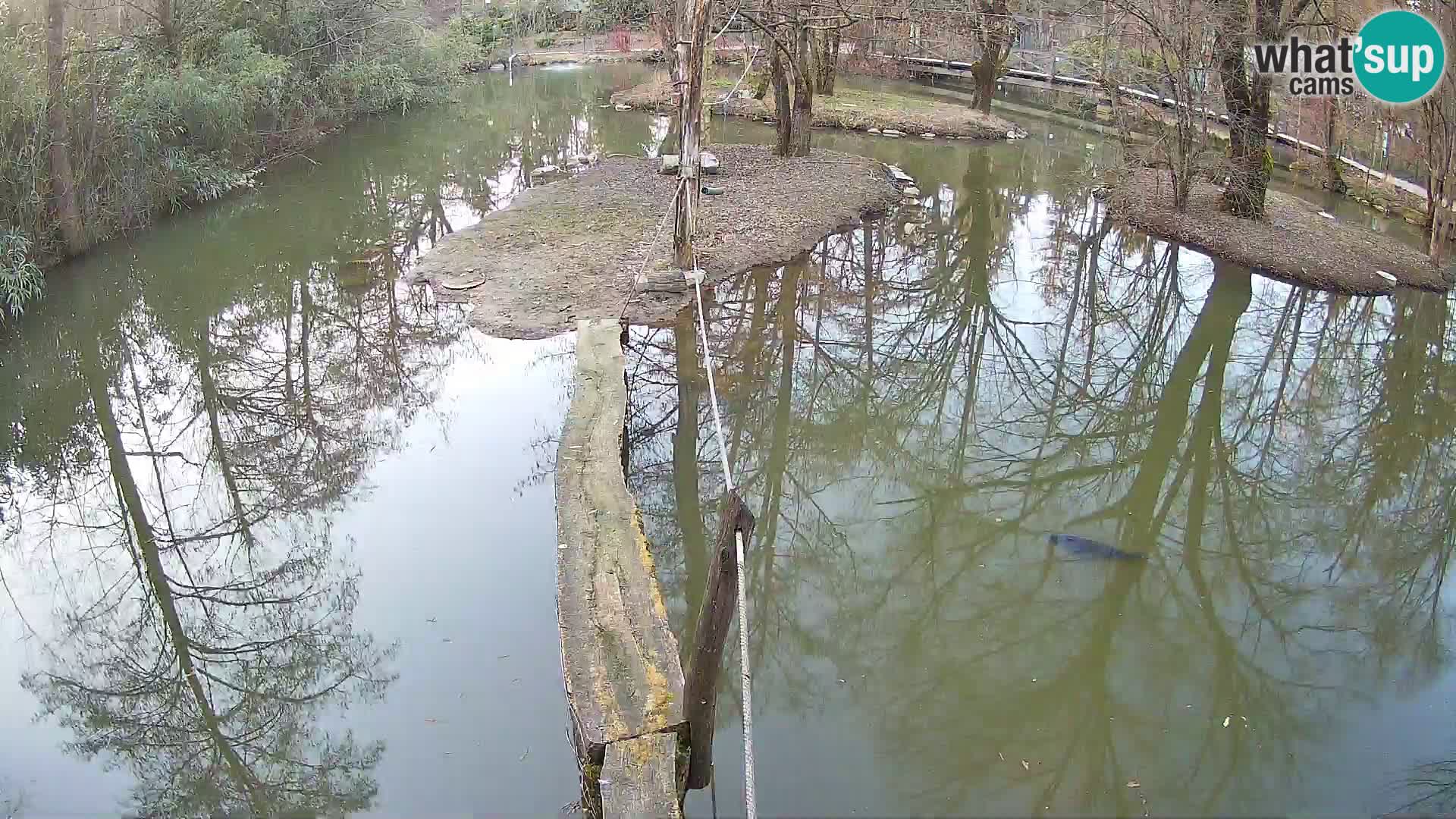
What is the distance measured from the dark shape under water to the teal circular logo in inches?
291

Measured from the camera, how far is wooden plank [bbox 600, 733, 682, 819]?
323 centimetres

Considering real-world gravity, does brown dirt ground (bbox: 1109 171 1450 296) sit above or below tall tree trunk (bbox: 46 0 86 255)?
below

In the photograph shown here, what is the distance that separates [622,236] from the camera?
1076 centimetres

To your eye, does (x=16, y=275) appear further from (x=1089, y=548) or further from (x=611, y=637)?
(x=1089, y=548)

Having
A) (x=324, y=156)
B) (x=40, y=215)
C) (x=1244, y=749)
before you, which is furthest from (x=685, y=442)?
(x=324, y=156)

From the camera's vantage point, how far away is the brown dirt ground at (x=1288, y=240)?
397 inches

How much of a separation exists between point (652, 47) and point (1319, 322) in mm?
25911

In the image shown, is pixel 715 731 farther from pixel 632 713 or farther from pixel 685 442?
pixel 685 442

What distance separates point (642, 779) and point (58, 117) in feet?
32.9

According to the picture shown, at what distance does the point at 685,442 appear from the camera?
6.77 m

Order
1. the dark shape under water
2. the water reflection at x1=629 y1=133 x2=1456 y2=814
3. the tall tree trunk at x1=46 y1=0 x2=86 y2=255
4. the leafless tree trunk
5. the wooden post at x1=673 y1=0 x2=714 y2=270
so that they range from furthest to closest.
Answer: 1. the leafless tree trunk
2. the tall tree trunk at x1=46 y1=0 x2=86 y2=255
3. the wooden post at x1=673 y1=0 x2=714 y2=270
4. the dark shape under water
5. the water reflection at x1=629 y1=133 x2=1456 y2=814

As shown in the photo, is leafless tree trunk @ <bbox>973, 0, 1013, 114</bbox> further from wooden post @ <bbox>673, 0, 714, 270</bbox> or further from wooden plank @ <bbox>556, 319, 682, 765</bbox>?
wooden plank @ <bbox>556, 319, 682, 765</bbox>

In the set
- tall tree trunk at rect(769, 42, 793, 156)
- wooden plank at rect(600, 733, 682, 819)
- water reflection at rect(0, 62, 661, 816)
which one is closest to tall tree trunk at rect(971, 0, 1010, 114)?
tall tree trunk at rect(769, 42, 793, 156)

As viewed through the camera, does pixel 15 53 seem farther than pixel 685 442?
Yes
